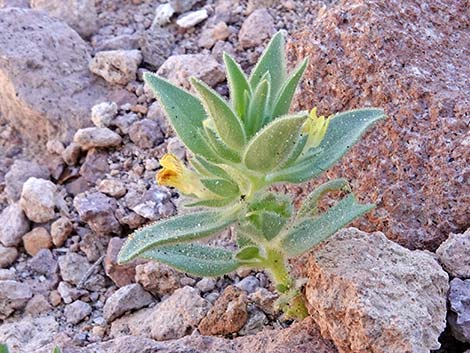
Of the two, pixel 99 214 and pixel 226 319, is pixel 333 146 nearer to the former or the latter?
pixel 226 319

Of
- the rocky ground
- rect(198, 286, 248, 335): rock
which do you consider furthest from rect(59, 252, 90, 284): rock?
rect(198, 286, 248, 335): rock

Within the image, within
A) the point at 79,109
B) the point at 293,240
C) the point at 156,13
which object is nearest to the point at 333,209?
the point at 293,240

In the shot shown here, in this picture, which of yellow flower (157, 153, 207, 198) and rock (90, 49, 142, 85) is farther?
rock (90, 49, 142, 85)

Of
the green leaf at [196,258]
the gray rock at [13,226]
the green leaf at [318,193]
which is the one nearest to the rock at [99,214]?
the gray rock at [13,226]

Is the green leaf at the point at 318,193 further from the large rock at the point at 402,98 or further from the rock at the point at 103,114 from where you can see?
the rock at the point at 103,114

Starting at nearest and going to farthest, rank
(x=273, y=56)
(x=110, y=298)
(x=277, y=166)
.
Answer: (x=277, y=166)
(x=273, y=56)
(x=110, y=298)

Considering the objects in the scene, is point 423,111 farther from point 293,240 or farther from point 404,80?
point 293,240

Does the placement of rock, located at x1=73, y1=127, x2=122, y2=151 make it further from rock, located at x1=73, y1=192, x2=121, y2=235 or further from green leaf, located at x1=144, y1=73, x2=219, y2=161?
green leaf, located at x1=144, y1=73, x2=219, y2=161
